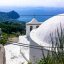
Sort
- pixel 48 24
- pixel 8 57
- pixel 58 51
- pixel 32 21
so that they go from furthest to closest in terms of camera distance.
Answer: pixel 32 21 < pixel 8 57 < pixel 48 24 < pixel 58 51

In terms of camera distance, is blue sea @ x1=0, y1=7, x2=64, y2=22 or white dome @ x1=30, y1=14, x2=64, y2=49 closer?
white dome @ x1=30, y1=14, x2=64, y2=49

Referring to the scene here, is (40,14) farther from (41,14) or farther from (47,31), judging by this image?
(47,31)

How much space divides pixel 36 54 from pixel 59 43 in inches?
270

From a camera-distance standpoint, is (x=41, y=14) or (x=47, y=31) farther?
(x=41, y=14)

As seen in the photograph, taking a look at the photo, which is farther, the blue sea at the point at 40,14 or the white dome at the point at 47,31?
the blue sea at the point at 40,14

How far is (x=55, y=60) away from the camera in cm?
577

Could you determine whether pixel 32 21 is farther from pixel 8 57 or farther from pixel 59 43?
pixel 59 43

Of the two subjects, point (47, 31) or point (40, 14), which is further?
point (40, 14)

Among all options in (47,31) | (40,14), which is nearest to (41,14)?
(40,14)

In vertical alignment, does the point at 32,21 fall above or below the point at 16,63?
above

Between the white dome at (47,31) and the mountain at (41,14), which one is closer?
the white dome at (47,31)

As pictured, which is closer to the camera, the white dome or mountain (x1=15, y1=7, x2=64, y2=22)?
the white dome

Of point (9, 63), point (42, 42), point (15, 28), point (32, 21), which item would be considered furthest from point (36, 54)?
point (15, 28)

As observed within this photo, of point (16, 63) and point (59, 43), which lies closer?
point (59, 43)
